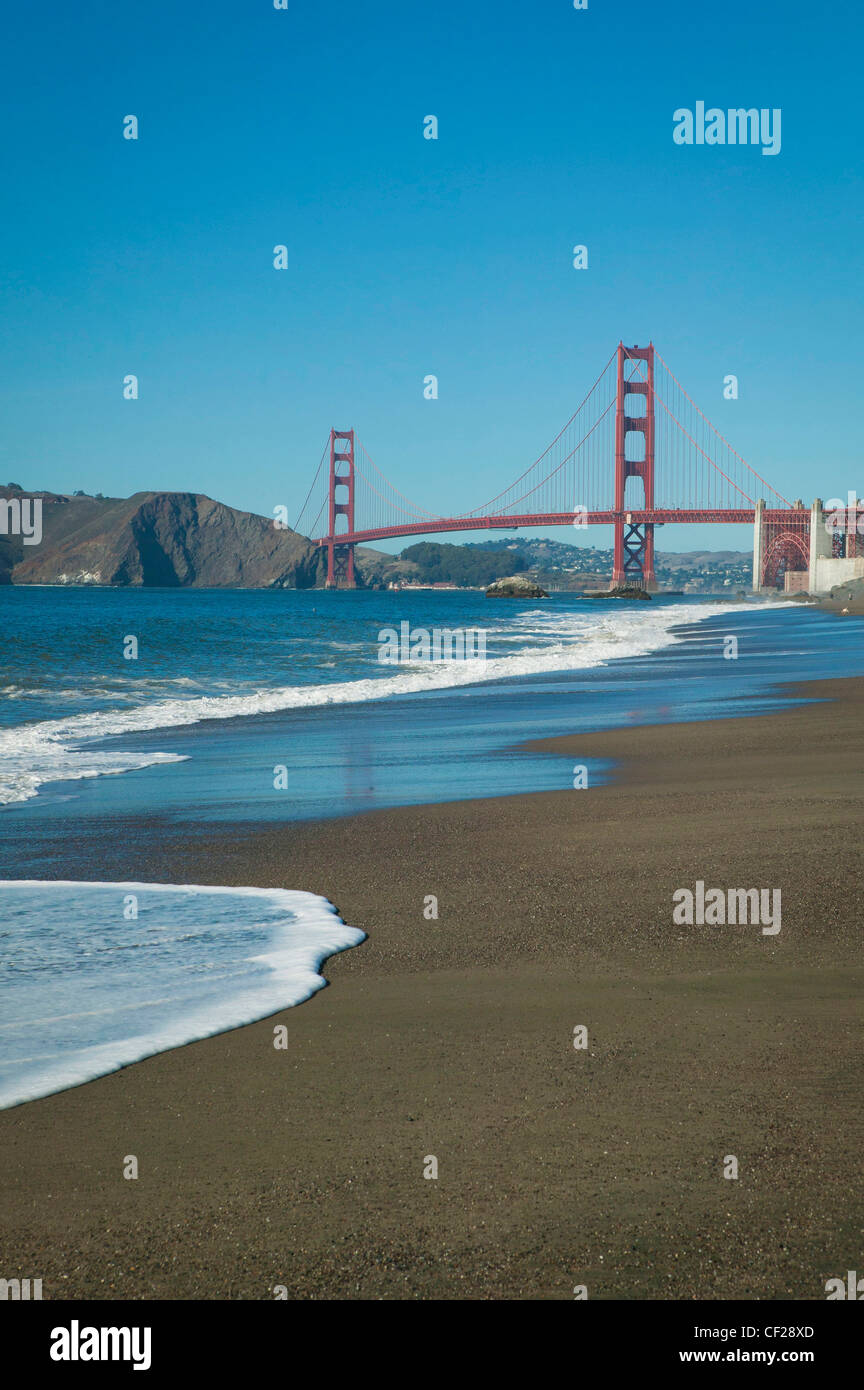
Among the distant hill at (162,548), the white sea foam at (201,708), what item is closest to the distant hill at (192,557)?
the distant hill at (162,548)

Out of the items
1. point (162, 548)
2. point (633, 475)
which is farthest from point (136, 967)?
point (162, 548)

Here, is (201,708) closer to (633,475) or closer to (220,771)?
(220,771)

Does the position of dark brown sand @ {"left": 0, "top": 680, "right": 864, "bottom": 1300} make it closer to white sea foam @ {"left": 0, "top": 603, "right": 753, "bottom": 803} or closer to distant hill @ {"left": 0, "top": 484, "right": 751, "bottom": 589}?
white sea foam @ {"left": 0, "top": 603, "right": 753, "bottom": 803}

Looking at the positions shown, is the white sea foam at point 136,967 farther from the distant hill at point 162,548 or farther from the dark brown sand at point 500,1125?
the distant hill at point 162,548

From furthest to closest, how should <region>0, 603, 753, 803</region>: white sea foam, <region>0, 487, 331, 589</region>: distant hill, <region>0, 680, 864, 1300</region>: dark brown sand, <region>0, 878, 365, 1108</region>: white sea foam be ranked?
1. <region>0, 487, 331, 589</region>: distant hill
2. <region>0, 603, 753, 803</region>: white sea foam
3. <region>0, 878, 365, 1108</region>: white sea foam
4. <region>0, 680, 864, 1300</region>: dark brown sand

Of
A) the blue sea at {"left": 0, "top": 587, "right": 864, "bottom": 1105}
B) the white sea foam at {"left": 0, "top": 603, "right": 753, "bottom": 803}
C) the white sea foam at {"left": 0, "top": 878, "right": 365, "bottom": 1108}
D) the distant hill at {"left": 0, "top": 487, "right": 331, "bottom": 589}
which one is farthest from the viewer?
the distant hill at {"left": 0, "top": 487, "right": 331, "bottom": 589}

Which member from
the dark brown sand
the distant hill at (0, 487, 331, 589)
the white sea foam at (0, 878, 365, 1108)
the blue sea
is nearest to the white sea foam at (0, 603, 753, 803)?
the blue sea
